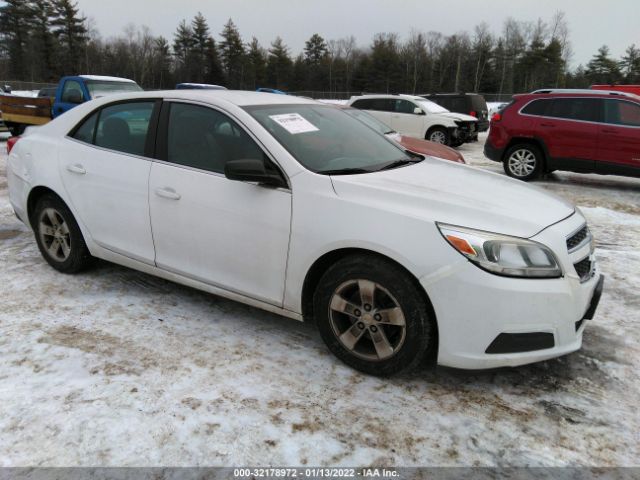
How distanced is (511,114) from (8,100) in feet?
40.8

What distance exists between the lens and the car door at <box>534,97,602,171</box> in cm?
898

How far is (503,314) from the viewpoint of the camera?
2443 mm

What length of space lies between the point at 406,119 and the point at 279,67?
66162mm

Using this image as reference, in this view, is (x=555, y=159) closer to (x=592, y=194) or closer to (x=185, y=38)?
(x=592, y=194)

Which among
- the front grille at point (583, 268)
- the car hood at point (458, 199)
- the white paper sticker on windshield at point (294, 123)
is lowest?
the front grille at point (583, 268)

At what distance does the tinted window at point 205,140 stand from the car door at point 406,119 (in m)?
12.4

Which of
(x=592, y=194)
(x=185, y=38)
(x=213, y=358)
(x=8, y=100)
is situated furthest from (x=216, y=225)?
(x=185, y=38)

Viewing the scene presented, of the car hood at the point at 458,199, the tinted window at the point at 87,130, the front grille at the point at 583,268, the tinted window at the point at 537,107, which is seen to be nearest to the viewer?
the car hood at the point at 458,199

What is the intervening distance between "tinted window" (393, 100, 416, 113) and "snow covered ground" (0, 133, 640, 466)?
483 inches

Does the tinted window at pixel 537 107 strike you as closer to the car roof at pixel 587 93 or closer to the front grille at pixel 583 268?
the car roof at pixel 587 93

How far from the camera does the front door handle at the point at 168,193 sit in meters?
3.31

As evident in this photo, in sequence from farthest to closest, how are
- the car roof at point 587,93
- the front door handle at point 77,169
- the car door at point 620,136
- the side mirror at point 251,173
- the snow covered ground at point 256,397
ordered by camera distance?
1. the car roof at point 587,93
2. the car door at point 620,136
3. the front door handle at point 77,169
4. the side mirror at point 251,173
5. the snow covered ground at point 256,397

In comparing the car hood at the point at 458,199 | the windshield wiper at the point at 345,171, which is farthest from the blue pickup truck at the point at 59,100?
the car hood at the point at 458,199

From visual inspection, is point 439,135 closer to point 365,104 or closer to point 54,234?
point 365,104
